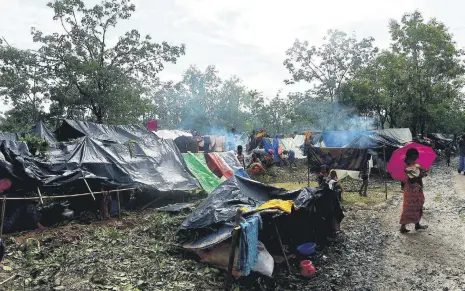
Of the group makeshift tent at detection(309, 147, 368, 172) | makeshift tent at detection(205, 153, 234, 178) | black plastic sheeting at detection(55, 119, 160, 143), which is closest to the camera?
makeshift tent at detection(205, 153, 234, 178)

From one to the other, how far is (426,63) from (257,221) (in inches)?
871

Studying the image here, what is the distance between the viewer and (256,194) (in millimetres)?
6691

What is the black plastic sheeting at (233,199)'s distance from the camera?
18.3ft

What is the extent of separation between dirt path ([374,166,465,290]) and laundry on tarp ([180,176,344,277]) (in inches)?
53.7

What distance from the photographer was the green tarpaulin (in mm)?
10698

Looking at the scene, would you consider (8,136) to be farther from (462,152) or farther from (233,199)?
(462,152)

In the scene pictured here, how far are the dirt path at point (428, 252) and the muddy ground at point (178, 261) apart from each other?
0.02m

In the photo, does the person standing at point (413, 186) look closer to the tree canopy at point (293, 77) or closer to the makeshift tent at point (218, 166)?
the makeshift tent at point (218, 166)

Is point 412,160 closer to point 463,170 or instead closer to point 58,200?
point 58,200

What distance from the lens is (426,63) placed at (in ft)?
69.9

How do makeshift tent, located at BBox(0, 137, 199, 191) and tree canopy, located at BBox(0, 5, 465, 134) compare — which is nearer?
makeshift tent, located at BBox(0, 137, 199, 191)

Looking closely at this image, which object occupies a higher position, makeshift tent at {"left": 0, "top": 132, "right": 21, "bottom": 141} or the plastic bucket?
makeshift tent at {"left": 0, "top": 132, "right": 21, "bottom": 141}

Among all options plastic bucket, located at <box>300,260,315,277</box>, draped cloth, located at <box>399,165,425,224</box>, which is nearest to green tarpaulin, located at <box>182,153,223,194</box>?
plastic bucket, located at <box>300,260,315,277</box>

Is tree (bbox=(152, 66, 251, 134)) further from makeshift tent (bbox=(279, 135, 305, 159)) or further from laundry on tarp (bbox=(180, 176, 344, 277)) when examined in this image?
laundry on tarp (bbox=(180, 176, 344, 277))
